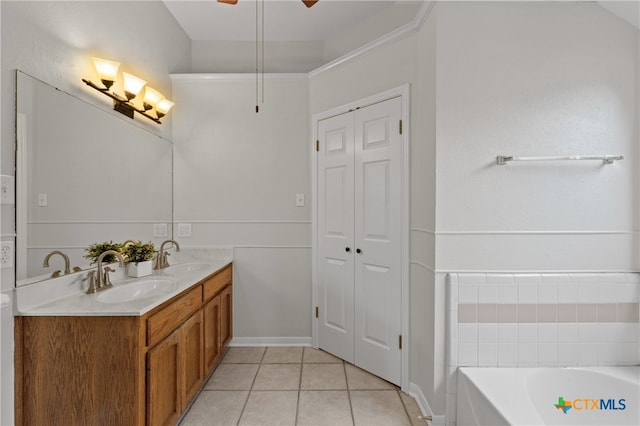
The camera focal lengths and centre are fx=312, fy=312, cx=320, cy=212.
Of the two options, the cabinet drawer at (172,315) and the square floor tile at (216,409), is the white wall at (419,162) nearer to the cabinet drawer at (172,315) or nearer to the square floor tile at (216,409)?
the square floor tile at (216,409)

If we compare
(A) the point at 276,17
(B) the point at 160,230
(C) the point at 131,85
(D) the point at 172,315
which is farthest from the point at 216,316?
(A) the point at 276,17

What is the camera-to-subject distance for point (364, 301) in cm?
245

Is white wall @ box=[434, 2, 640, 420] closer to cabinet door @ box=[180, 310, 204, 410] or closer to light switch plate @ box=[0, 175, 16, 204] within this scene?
cabinet door @ box=[180, 310, 204, 410]

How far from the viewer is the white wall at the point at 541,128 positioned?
1770 mm

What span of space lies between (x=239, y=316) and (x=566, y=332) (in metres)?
2.44


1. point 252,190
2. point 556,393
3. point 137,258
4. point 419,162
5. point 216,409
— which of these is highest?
point 419,162

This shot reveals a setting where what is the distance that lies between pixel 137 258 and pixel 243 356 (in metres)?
1.24


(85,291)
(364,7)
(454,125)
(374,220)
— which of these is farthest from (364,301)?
(364,7)

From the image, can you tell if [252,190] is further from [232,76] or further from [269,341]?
[269,341]

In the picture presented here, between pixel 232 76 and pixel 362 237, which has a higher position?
pixel 232 76

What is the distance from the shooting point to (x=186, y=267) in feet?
8.39

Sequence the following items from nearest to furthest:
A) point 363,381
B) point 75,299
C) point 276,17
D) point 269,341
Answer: point 75,299
point 363,381
point 276,17
point 269,341

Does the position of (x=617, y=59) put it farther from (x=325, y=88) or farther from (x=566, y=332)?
(x=325, y=88)

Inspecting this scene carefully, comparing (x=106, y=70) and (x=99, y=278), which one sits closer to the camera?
(x=99, y=278)
